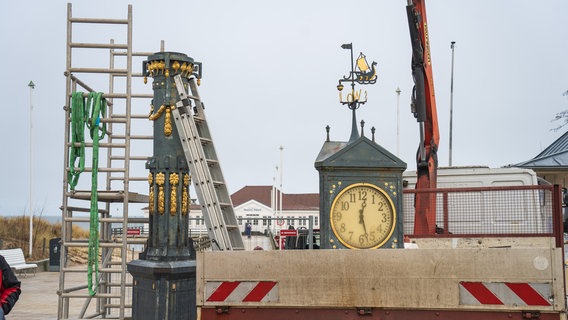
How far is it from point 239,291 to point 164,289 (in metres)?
3.30

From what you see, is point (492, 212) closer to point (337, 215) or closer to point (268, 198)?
point (337, 215)

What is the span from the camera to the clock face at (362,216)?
7332mm

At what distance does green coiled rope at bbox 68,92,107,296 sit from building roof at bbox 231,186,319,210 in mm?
73959

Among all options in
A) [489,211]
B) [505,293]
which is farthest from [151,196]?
[505,293]

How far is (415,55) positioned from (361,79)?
14.2m

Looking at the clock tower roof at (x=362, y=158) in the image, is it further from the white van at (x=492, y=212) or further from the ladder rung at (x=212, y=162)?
the white van at (x=492, y=212)

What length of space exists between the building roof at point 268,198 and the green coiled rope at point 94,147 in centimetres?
7396

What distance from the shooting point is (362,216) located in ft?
24.2

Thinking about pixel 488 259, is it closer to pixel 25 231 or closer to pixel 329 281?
→ pixel 329 281

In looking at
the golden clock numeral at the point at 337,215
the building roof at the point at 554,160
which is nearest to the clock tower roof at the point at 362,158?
the golden clock numeral at the point at 337,215

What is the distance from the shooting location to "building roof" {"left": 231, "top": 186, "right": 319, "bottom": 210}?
284 ft

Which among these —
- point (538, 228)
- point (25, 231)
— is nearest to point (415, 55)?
point (538, 228)

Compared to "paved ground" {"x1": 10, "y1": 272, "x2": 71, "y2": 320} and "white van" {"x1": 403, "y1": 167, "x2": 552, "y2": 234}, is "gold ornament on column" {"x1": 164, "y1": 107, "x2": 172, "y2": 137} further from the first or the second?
"paved ground" {"x1": 10, "y1": 272, "x2": 71, "y2": 320}

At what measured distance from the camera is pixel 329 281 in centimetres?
584
